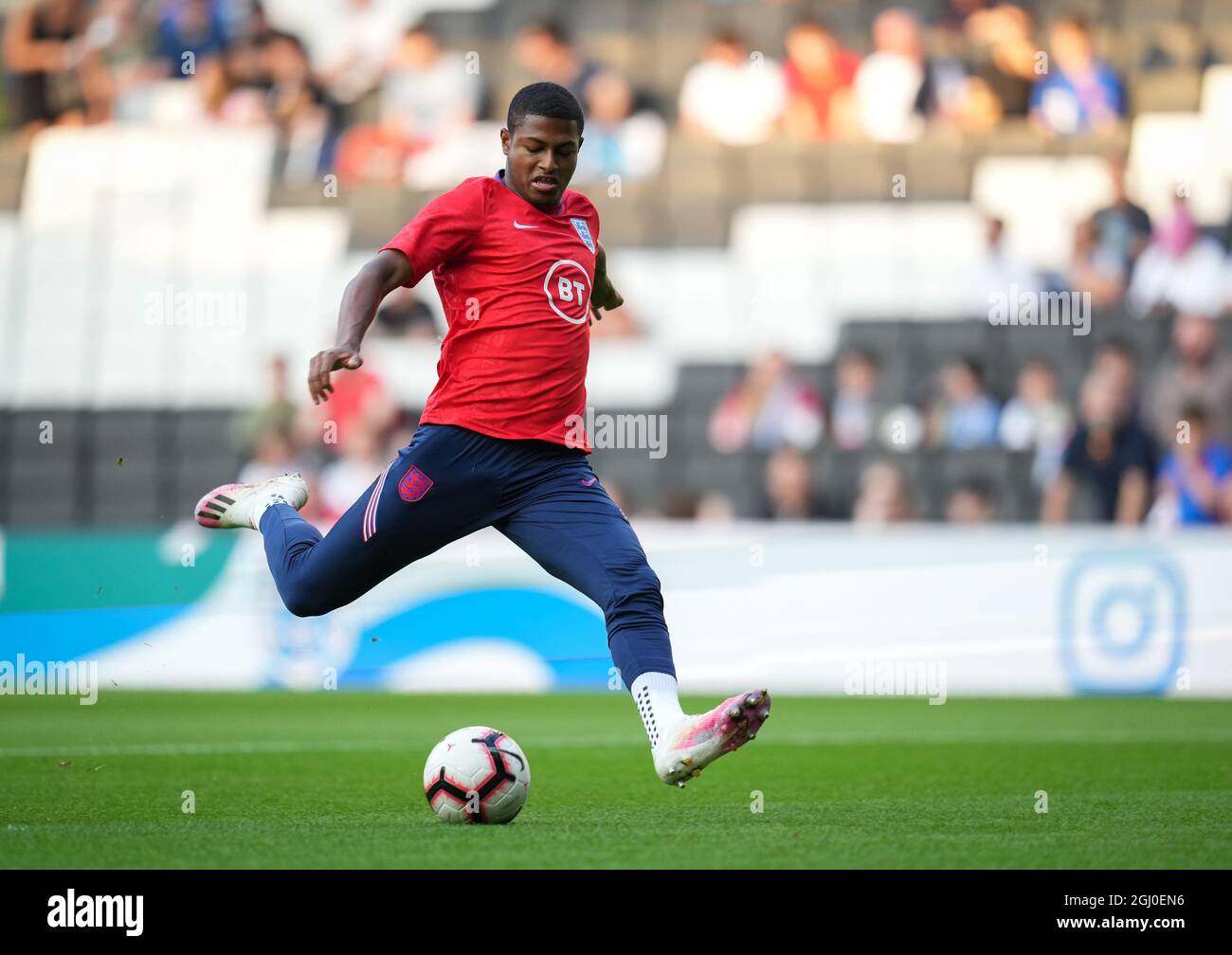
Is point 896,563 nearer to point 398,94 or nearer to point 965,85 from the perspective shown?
point 965,85

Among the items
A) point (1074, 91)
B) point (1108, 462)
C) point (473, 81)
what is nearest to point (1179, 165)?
point (1074, 91)

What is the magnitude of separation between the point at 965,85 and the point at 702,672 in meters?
6.31

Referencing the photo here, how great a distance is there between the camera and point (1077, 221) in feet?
48.8

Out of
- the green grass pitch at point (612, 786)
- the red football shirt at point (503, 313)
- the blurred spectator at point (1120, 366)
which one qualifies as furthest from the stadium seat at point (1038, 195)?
the red football shirt at point (503, 313)

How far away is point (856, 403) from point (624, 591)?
8.74 meters

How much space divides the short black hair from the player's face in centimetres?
→ 2

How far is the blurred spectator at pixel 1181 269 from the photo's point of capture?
14.3 meters

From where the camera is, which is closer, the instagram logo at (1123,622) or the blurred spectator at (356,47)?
the instagram logo at (1123,622)

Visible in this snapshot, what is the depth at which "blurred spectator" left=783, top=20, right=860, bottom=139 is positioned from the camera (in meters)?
15.8

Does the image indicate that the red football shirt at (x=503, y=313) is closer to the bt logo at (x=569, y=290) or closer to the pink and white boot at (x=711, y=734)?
the bt logo at (x=569, y=290)

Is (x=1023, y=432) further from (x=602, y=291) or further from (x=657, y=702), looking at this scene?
(x=657, y=702)

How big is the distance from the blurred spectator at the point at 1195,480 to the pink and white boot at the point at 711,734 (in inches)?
331

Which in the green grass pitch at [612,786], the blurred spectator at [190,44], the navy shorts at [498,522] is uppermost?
the blurred spectator at [190,44]
